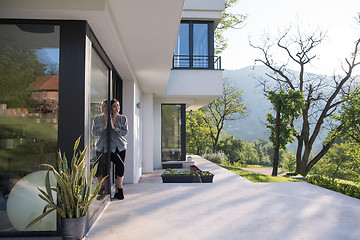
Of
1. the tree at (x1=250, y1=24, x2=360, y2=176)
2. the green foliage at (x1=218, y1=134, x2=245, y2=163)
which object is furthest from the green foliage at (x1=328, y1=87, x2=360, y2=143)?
the green foliage at (x1=218, y1=134, x2=245, y2=163)

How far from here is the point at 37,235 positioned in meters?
2.94

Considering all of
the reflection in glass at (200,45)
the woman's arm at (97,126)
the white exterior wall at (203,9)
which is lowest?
the woman's arm at (97,126)

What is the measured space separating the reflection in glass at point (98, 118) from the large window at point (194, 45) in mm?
6400

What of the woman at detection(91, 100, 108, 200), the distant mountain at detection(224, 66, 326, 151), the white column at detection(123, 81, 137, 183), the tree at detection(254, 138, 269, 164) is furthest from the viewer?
the distant mountain at detection(224, 66, 326, 151)

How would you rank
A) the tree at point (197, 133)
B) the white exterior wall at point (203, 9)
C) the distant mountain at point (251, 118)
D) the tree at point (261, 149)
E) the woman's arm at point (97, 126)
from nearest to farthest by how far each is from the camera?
the woman's arm at point (97, 126)
the white exterior wall at point (203, 9)
the tree at point (197, 133)
the tree at point (261, 149)
the distant mountain at point (251, 118)

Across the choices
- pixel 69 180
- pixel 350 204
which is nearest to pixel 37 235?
pixel 69 180

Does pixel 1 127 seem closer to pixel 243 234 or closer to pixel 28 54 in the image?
pixel 28 54

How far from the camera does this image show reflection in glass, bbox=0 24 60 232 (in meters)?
2.85

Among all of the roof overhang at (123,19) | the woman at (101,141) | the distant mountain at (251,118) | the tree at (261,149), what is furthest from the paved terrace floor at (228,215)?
the distant mountain at (251,118)

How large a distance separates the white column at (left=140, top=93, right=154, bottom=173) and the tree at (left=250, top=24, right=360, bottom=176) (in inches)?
428

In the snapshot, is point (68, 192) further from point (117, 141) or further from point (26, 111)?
point (117, 141)

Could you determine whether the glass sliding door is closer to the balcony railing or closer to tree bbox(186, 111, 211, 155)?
the balcony railing

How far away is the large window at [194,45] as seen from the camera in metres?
10.7

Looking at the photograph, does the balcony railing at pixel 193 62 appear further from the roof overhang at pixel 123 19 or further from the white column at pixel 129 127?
the roof overhang at pixel 123 19
